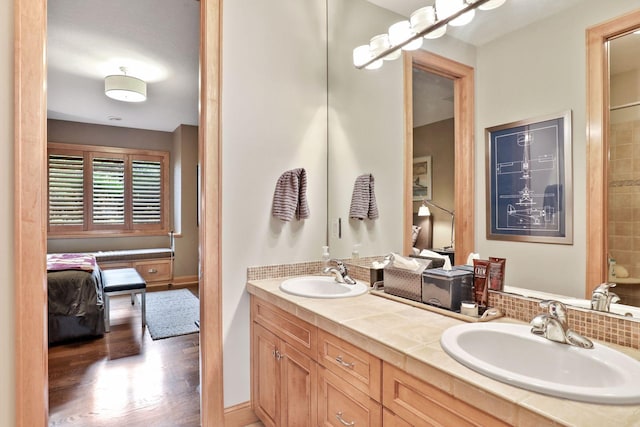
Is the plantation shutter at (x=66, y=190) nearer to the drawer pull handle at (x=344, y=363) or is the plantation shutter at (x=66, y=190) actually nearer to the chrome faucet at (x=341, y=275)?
the chrome faucet at (x=341, y=275)

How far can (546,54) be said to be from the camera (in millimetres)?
1315

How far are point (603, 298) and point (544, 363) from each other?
0.30m

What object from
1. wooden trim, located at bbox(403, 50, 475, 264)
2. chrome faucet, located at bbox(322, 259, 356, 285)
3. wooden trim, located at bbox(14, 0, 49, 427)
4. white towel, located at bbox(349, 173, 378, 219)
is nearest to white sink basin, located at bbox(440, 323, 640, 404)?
wooden trim, located at bbox(403, 50, 475, 264)

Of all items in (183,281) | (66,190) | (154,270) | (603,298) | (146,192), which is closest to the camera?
(603,298)

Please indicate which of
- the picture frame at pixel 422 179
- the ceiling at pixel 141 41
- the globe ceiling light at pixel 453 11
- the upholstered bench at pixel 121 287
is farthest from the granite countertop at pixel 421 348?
the upholstered bench at pixel 121 287

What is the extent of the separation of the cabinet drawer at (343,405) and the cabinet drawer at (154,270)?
5060mm

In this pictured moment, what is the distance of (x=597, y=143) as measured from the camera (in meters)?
1.17

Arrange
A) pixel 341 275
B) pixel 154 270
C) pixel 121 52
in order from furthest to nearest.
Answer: pixel 154 270, pixel 121 52, pixel 341 275

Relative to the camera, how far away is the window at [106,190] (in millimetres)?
5535

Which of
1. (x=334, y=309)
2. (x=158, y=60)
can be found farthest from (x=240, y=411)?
(x=158, y=60)

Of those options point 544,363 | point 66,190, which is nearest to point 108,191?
point 66,190

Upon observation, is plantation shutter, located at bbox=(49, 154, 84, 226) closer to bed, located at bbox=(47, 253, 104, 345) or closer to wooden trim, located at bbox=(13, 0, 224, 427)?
bed, located at bbox=(47, 253, 104, 345)

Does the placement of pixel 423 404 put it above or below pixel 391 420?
above

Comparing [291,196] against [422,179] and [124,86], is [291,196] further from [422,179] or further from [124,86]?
[124,86]
